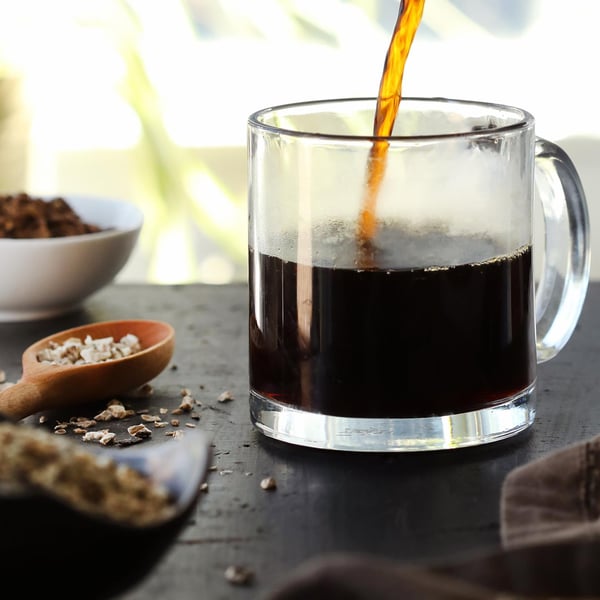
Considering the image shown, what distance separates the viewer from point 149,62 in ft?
8.15

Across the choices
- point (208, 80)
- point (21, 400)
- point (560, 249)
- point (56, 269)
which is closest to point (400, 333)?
point (560, 249)

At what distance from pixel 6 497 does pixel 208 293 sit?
826 mm

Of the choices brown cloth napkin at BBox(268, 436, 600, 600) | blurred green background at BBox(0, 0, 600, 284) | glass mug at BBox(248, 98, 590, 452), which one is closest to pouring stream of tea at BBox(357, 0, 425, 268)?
glass mug at BBox(248, 98, 590, 452)

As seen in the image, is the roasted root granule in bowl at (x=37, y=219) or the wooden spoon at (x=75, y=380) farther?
the roasted root granule in bowl at (x=37, y=219)

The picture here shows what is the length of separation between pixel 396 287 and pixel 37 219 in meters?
0.65

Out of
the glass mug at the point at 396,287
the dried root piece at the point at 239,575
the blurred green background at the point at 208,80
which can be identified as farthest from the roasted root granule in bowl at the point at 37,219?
the blurred green background at the point at 208,80

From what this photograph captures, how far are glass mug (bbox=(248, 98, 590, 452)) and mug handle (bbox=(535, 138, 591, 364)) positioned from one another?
0.20 ft

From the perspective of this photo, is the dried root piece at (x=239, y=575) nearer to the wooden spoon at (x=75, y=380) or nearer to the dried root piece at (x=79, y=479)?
the dried root piece at (x=79, y=479)

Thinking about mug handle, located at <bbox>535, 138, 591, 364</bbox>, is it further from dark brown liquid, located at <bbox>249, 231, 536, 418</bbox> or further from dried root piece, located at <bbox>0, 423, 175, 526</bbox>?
dried root piece, located at <bbox>0, 423, 175, 526</bbox>

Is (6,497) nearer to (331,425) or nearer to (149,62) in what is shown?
(331,425)

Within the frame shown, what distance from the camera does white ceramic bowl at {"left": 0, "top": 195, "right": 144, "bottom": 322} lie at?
3.97 ft

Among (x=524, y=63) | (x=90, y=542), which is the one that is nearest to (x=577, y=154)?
(x=524, y=63)

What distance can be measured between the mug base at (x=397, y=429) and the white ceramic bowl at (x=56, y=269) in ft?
1.53

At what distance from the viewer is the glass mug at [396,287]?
0.77 meters
